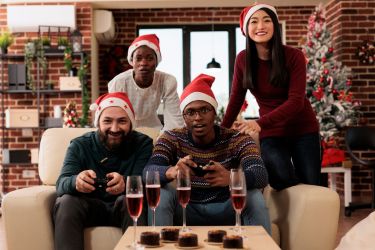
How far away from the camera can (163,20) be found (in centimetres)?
888

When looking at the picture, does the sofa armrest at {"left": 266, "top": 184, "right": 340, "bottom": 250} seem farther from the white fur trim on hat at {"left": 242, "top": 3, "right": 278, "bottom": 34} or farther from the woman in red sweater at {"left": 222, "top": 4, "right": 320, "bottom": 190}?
the white fur trim on hat at {"left": 242, "top": 3, "right": 278, "bottom": 34}

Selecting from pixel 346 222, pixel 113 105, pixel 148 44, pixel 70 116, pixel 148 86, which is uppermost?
pixel 148 44

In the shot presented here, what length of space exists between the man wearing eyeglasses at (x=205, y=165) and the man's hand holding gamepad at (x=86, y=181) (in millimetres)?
267

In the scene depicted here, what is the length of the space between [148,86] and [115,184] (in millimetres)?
860

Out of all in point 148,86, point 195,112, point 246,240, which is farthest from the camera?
point 148,86

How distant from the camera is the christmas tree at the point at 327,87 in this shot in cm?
677

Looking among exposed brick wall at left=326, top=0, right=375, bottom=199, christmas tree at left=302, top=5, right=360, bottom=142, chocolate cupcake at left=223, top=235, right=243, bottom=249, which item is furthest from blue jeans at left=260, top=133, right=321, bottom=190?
exposed brick wall at left=326, top=0, right=375, bottom=199

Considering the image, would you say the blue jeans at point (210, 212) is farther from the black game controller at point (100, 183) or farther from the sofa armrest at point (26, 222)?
the sofa armrest at point (26, 222)

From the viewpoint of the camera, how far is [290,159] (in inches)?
119

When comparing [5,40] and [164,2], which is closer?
[5,40]

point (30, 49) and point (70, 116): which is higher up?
point (30, 49)

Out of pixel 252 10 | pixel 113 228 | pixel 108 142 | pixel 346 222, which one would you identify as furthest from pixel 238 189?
pixel 346 222

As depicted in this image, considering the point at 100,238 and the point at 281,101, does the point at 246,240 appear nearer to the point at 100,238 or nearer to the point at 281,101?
the point at 100,238

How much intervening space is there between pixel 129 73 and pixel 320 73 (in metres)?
3.92
